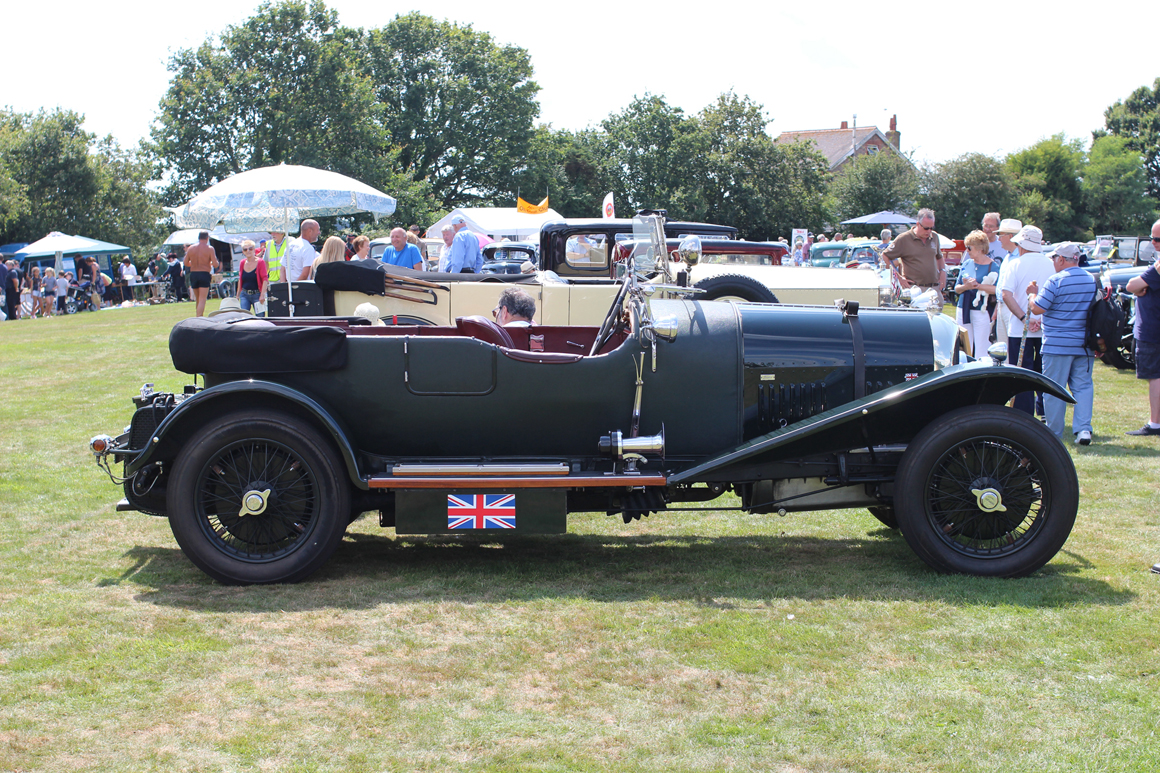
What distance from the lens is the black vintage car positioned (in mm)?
4277

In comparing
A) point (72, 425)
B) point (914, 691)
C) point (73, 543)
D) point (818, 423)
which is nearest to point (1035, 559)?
point (818, 423)

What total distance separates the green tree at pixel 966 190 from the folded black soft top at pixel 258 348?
45941mm

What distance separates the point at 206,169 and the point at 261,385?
44205 mm

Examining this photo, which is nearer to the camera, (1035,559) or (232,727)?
(232,727)

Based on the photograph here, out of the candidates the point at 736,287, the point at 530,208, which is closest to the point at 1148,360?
the point at 736,287

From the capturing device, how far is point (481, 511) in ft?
14.3

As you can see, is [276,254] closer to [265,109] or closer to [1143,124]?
[265,109]

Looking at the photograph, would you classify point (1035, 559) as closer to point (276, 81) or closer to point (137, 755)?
point (137, 755)

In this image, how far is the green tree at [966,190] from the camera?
151ft

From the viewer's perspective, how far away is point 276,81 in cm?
4516

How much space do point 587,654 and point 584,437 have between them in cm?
125

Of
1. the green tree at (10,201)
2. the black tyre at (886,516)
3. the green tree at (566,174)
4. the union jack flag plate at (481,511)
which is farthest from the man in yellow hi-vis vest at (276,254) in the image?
the green tree at (566,174)

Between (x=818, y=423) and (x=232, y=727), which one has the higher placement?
(x=818, y=423)

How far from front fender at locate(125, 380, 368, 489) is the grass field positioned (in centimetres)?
59
